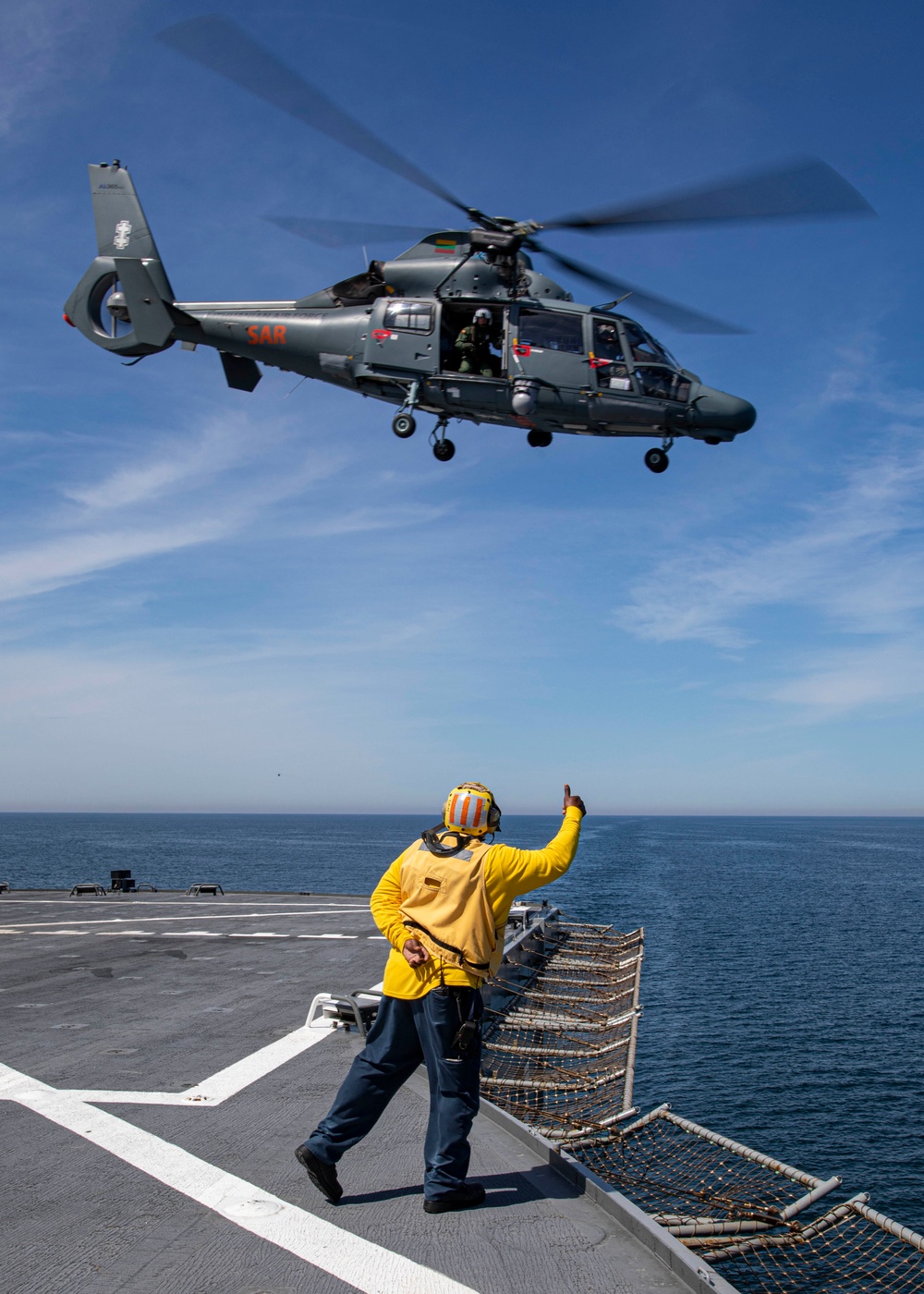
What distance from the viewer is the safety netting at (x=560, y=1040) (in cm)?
884

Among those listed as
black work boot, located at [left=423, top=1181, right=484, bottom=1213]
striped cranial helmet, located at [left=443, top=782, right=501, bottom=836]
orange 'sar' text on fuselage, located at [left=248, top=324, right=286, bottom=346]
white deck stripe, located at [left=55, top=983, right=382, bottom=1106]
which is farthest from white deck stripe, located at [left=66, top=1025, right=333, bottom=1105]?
orange 'sar' text on fuselage, located at [left=248, top=324, right=286, bottom=346]

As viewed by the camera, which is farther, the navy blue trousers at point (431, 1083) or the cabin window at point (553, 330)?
the cabin window at point (553, 330)

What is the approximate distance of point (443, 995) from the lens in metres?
4.54

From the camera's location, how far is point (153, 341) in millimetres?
18594

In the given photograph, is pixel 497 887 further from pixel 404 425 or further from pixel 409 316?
pixel 409 316

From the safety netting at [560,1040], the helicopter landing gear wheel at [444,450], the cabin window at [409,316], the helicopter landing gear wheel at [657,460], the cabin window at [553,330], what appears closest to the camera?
the safety netting at [560,1040]

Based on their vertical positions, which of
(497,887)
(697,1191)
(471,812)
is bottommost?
(697,1191)

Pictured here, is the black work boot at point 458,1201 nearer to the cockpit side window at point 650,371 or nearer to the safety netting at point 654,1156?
the safety netting at point 654,1156

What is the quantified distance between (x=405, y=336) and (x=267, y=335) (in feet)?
10.7

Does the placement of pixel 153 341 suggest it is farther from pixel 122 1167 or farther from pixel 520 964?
→ pixel 122 1167

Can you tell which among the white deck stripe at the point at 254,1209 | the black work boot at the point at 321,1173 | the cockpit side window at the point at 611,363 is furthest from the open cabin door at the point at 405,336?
the black work boot at the point at 321,1173

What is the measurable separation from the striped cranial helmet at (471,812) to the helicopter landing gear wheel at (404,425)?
498 inches

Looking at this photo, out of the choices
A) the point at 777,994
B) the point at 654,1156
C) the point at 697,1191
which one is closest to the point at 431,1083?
the point at 697,1191

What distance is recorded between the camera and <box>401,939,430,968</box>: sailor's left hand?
4504 millimetres
